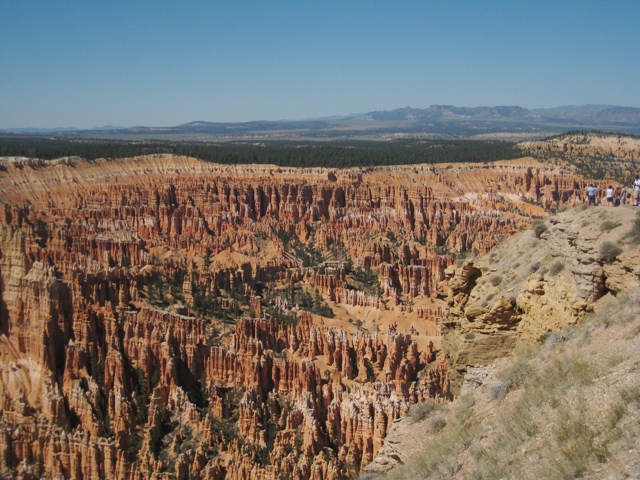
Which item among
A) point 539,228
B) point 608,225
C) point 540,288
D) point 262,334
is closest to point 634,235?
point 608,225

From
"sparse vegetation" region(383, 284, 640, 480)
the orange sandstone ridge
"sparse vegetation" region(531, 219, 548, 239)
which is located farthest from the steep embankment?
the orange sandstone ridge

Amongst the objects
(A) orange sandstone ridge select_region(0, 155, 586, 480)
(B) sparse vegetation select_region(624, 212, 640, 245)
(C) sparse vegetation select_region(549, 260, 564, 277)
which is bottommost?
(A) orange sandstone ridge select_region(0, 155, 586, 480)

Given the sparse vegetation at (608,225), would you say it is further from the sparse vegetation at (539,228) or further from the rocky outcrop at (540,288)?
the sparse vegetation at (539,228)

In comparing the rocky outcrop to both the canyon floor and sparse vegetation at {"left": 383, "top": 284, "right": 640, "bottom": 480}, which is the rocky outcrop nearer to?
the canyon floor

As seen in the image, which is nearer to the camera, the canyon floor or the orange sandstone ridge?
the canyon floor

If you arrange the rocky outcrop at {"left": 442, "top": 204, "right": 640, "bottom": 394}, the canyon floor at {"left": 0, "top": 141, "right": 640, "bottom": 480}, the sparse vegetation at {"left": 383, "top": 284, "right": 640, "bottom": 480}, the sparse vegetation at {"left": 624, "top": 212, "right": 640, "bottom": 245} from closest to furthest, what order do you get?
the sparse vegetation at {"left": 383, "top": 284, "right": 640, "bottom": 480} → the sparse vegetation at {"left": 624, "top": 212, "right": 640, "bottom": 245} → the rocky outcrop at {"left": 442, "top": 204, "right": 640, "bottom": 394} → the canyon floor at {"left": 0, "top": 141, "right": 640, "bottom": 480}

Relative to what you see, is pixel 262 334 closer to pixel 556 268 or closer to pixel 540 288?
pixel 540 288

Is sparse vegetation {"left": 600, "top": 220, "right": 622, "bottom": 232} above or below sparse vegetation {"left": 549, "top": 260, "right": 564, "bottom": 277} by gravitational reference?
above

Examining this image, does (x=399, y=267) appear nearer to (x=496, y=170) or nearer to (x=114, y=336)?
(x=114, y=336)
